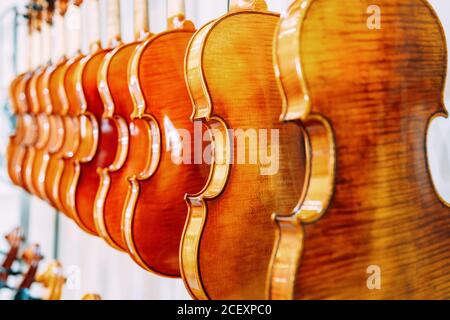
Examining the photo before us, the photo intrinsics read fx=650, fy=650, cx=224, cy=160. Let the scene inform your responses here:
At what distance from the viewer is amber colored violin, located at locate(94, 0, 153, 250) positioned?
185 cm

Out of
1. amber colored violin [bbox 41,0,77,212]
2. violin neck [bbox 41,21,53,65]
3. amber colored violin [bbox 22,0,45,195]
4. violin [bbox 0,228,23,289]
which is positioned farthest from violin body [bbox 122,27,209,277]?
violin neck [bbox 41,21,53,65]

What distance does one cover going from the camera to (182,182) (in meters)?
1.67

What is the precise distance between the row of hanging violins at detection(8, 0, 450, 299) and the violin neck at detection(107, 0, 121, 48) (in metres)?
0.26

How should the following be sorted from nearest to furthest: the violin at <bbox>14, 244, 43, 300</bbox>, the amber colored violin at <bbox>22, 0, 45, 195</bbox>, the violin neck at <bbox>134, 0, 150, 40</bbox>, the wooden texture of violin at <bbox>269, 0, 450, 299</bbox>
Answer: the wooden texture of violin at <bbox>269, 0, 450, 299</bbox> → the violin neck at <bbox>134, 0, 150, 40</bbox> → the violin at <bbox>14, 244, 43, 300</bbox> → the amber colored violin at <bbox>22, 0, 45, 195</bbox>

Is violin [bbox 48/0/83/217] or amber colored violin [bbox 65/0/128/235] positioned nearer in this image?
amber colored violin [bbox 65/0/128/235]

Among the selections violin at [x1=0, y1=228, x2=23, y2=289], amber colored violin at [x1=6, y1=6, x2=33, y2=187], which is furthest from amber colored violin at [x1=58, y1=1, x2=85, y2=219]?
amber colored violin at [x1=6, y1=6, x2=33, y2=187]

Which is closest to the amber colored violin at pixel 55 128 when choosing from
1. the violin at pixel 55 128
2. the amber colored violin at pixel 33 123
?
the violin at pixel 55 128

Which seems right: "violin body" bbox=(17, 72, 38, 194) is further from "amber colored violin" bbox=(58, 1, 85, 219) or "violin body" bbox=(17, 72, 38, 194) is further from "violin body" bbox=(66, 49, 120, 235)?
"violin body" bbox=(66, 49, 120, 235)

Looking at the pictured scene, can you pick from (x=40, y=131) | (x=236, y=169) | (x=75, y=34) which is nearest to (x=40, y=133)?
(x=40, y=131)

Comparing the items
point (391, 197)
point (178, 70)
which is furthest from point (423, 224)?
point (178, 70)

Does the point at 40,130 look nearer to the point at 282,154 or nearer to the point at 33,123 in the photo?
the point at 33,123

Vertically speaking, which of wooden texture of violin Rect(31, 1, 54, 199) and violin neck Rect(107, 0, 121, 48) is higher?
violin neck Rect(107, 0, 121, 48)

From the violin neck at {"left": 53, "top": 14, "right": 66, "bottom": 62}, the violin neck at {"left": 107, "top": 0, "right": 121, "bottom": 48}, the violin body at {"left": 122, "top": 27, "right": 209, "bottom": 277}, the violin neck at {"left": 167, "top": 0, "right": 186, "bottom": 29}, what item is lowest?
the violin body at {"left": 122, "top": 27, "right": 209, "bottom": 277}

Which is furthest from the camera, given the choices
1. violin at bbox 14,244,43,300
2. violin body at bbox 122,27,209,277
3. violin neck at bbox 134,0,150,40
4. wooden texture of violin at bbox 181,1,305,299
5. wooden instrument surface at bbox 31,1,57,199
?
wooden instrument surface at bbox 31,1,57,199
